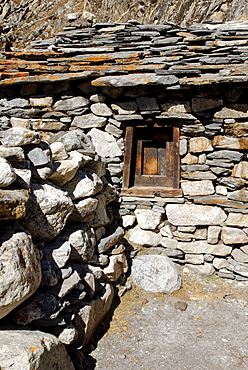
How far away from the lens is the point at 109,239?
175 inches

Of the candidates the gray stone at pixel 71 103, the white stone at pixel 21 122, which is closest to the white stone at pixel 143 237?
the gray stone at pixel 71 103

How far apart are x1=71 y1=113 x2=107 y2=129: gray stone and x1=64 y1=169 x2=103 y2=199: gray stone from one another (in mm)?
1251

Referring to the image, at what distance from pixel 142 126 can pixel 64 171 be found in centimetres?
205

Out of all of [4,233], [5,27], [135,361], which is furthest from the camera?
[5,27]

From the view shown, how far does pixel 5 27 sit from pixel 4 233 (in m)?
17.1

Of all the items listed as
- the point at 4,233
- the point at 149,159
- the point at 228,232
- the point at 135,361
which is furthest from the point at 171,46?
the point at 135,361

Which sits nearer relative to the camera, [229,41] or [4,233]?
[4,233]

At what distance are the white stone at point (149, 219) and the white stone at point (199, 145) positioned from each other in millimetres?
1217

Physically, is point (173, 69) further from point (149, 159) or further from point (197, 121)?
point (149, 159)

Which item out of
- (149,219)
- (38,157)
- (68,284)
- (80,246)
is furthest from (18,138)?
(149,219)

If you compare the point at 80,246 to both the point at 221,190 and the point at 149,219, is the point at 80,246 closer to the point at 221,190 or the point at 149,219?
the point at 149,219

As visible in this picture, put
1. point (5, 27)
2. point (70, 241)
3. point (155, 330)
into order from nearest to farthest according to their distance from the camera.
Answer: point (70, 241) → point (155, 330) → point (5, 27)

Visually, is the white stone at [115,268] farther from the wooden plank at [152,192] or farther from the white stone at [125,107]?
the white stone at [125,107]

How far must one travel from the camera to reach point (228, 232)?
505 centimetres
